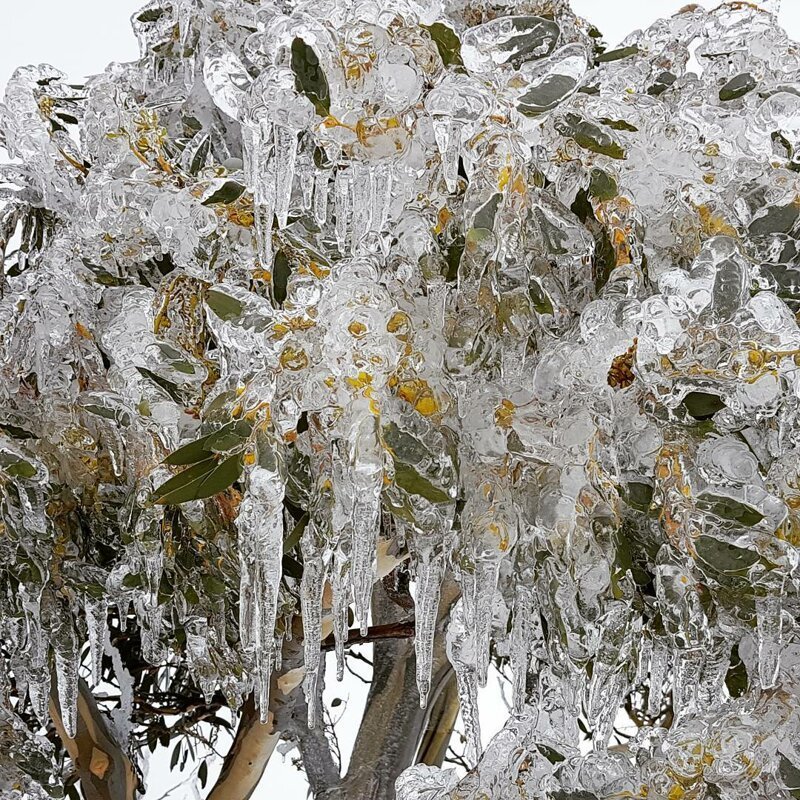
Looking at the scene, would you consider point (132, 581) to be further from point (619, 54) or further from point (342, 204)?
point (619, 54)

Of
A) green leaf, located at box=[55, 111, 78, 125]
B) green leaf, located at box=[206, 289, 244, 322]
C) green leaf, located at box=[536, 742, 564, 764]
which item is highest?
green leaf, located at box=[55, 111, 78, 125]

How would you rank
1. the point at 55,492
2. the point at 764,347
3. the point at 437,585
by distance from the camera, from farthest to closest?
the point at 55,492
the point at 437,585
the point at 764,347

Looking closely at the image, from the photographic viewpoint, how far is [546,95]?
2.15 ft

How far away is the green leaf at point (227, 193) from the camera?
77 centimetres

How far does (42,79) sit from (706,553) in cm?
72

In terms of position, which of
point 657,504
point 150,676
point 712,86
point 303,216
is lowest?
point 150,676

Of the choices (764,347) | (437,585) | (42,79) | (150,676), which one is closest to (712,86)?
(764,347)

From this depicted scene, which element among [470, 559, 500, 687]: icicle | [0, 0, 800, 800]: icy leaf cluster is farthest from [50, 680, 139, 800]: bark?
[470, 559, 500, 687]: icicle

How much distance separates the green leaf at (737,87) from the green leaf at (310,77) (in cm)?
38

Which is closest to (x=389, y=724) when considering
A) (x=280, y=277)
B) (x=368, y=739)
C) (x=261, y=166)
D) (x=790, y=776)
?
(x=368, y=739)

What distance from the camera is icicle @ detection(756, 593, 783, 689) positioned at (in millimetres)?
689

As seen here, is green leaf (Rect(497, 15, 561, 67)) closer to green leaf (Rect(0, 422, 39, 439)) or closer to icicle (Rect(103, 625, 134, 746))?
green leaf (Rect(0, 422, 39, 439))

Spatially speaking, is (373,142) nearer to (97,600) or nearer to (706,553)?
(706,553)

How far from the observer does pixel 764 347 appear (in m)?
0.63
